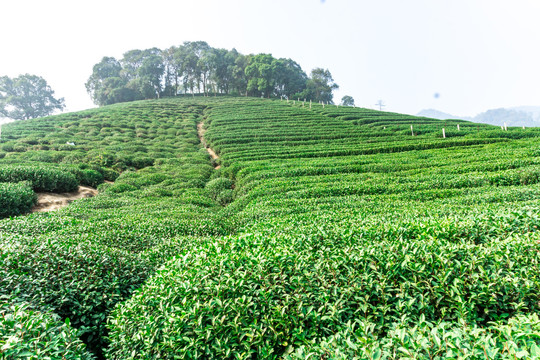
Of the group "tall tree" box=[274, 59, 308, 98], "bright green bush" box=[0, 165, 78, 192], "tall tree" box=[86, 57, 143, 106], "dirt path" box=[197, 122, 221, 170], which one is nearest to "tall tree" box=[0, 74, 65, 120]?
"tall tree" box=[86, 57, 143, 106]

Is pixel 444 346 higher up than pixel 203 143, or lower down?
lower down

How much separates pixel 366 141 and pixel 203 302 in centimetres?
2769

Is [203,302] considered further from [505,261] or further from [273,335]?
[505,261]

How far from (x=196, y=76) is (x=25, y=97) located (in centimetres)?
4473

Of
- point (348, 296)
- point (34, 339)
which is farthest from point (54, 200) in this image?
point (348, 296)

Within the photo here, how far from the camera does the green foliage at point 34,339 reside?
2.97m

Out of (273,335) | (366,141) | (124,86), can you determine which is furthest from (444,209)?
(124,86)

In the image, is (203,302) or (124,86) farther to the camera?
(124,86)

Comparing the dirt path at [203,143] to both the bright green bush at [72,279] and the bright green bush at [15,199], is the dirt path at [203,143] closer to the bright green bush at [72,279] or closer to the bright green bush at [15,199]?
the bright green bush at [15,199]

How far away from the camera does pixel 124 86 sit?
76.2 m

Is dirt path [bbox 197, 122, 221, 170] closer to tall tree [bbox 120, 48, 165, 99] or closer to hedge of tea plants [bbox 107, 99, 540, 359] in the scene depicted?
hedge of tea plants [bbox 107, 99, 540, 359]

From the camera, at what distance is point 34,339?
320cm

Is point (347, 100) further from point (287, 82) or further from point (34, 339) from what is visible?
point (34, 339)

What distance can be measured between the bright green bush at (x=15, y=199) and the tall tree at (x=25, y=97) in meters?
76.5
